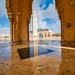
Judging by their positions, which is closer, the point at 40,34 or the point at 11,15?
the point at 11,15

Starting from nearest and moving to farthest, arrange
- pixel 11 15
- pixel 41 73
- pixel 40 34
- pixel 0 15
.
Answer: pixel 41 73
pixel 11 15
pixel 0 15
pixel 40 34

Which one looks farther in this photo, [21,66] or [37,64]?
[37,64]

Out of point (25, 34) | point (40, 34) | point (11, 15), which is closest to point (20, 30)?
point (25, 34)

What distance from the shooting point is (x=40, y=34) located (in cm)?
2855

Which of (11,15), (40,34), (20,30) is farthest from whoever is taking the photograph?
(40,34)

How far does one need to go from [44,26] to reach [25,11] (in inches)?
734

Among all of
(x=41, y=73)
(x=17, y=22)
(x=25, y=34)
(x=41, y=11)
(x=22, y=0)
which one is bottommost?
(x=41, y=73)

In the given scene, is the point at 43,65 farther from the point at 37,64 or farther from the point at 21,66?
the point at 21,66

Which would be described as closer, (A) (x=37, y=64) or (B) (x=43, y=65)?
(B) (x=43, y=65)

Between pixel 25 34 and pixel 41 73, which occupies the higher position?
pixel 25 34

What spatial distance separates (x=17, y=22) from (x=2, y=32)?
50.5ft

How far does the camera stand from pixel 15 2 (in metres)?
9.40

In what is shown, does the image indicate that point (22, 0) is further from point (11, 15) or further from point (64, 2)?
point (64, 2)

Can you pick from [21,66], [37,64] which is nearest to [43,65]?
[37,64]
